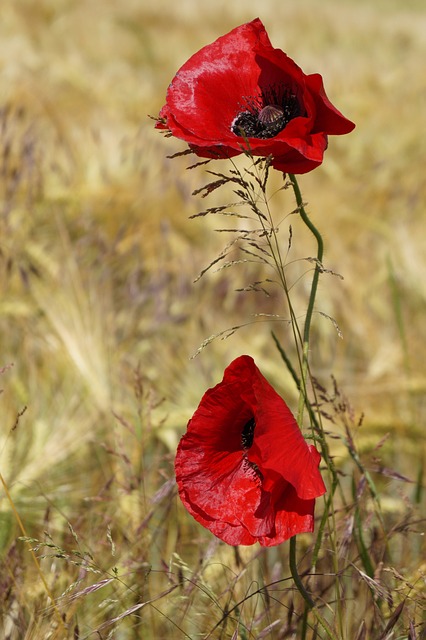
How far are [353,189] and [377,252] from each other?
24cm

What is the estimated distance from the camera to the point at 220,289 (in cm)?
141

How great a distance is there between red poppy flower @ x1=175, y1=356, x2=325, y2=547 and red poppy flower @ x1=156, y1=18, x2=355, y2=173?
12 centimetres

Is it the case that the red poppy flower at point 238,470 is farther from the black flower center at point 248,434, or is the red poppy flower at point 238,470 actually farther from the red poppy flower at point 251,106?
the red poppy flower at point 251,106

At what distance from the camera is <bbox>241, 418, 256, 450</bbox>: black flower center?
0.51m

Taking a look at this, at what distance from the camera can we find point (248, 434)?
51 centimetres

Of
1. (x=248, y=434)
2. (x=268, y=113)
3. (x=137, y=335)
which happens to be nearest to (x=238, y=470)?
(x=248, y=434)

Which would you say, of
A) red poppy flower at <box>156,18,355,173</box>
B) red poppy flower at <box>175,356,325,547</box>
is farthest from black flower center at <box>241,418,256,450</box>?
A: red poppy flower at <box>156,18,355,173</box>

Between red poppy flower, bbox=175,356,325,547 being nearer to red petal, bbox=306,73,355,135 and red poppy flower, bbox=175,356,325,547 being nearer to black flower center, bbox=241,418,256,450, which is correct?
black flower center, bbox=241,418,256,450

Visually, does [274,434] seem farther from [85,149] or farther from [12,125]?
[85,149]

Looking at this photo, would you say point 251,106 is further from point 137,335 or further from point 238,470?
point 137,335

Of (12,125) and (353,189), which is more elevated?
(353,189)

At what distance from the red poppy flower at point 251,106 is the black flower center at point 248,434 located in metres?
0.15

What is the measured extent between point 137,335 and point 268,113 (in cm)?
87

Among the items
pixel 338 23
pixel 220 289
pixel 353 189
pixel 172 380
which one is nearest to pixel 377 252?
pixel 353 189
